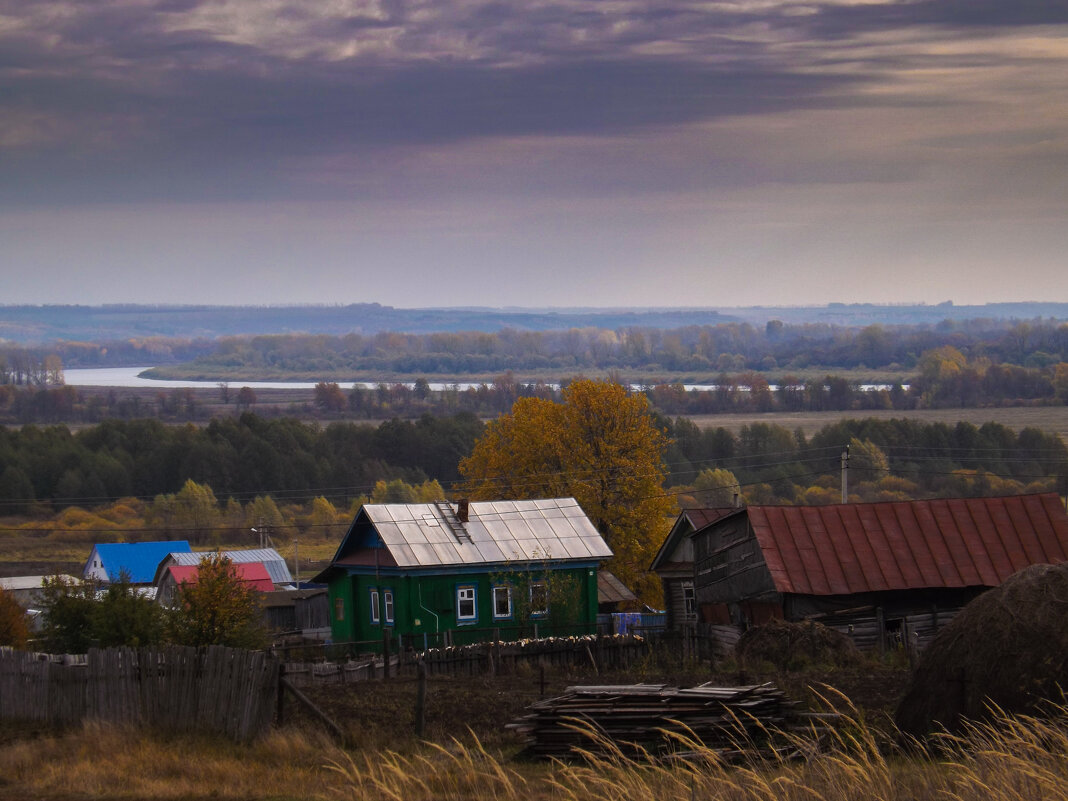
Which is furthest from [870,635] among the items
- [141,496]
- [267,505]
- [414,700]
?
[141,496]

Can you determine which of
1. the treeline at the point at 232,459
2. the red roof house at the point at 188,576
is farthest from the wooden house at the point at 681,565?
the treeline at the point at 232,459

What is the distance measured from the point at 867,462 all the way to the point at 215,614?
96.9 meters

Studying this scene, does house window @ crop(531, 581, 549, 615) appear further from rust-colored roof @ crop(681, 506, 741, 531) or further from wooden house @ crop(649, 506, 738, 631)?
rust-colored roof @ crop(681, 506, 741, 531)

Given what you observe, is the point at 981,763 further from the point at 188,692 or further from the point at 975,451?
the point at 975,451

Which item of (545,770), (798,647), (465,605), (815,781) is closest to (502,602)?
(465,605)

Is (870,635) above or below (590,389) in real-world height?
below

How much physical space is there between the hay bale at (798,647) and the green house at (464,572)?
29.1 feet

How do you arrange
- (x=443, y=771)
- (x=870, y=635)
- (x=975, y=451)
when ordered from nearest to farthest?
(x=443, y=771)
(x=870, y=635)
(x=975, y=451)

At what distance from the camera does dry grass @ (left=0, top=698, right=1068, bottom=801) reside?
11281mm

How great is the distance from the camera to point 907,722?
1797 cm

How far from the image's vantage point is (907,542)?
3459 centimetres

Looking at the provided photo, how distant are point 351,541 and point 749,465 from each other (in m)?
91.4

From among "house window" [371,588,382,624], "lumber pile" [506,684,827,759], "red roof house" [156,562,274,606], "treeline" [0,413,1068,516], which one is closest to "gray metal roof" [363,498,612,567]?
"house window" [371,588,382,624]

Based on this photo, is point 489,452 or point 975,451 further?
point 975,451
